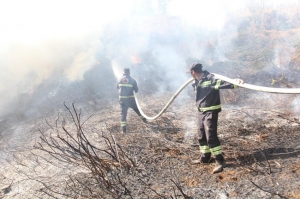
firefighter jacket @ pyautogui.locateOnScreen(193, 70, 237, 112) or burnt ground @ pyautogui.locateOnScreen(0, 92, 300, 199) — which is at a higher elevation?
firefighter jacket @ pyautogui.locateOnScreen(193, 70, 237, 112)

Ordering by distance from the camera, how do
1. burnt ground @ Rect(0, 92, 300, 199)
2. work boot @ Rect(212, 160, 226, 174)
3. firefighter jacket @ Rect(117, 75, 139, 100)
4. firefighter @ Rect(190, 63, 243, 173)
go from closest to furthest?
burnt ground @ Rect(0, 92, 300, 199) → work boot @ Rect(212, 160, 226, 174) → firefighter @ Rect(190, 63, 243, 173) → firefighter jacket @ Rect(117, 75, 139, 100)

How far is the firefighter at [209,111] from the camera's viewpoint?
3814 mm

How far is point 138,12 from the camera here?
2686 cm

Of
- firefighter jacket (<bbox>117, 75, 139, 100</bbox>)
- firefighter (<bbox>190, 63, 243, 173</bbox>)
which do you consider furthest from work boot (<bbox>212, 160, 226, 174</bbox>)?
firefighter jacket (<bbox>117, 75, 139, 100</bbox>)

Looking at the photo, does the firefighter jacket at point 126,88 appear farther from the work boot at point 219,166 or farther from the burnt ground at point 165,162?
the work boot at point 219,166

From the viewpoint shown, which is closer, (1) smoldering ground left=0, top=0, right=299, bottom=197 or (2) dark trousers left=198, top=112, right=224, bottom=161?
(2) dark trousers left=198, top=112, right=224, bottom=161

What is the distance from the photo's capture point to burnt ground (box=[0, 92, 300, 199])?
3180 mm

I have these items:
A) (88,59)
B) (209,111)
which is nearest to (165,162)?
(209,111)

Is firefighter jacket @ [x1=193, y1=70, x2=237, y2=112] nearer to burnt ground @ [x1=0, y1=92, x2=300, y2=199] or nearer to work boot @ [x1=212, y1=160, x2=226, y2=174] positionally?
work boot @ [x1=212, y1=160, x2=226, y2=174]

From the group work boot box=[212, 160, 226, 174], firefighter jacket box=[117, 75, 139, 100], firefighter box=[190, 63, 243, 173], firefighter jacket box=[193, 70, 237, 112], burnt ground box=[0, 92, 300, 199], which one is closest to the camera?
burnt ground box=[0, 92, 300, 199]

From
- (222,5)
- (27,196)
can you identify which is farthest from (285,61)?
(222,5)

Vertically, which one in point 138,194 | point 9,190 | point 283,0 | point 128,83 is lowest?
point 9,190

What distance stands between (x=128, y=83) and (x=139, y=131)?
4.84 ft

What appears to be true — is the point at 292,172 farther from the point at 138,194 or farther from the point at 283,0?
the point at 283,0
